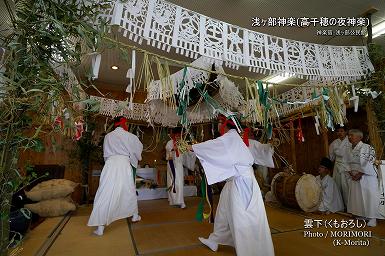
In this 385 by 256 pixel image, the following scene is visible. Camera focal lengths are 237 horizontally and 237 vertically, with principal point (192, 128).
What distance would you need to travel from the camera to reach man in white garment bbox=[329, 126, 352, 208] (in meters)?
4.41

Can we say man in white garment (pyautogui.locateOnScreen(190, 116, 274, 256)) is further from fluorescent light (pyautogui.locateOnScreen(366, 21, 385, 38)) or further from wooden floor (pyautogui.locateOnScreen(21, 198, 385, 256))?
fluorescent light (pyautogui.locateOnScreen(366, 21, 385, 38))

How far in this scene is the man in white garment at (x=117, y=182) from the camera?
3.19m

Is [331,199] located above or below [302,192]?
below

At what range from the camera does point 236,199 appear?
7.94ft

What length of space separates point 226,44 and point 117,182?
249 centimetres

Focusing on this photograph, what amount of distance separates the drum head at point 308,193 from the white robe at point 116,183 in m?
2.79

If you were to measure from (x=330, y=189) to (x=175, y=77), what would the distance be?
138 inches

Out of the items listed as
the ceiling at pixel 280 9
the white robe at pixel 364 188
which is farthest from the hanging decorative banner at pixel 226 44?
the white robe at pixel 364 188

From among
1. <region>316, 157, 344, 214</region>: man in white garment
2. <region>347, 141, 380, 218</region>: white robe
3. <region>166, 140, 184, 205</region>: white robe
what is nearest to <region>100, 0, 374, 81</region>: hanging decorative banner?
<region>347, 141, 380, 218</region>: white robe

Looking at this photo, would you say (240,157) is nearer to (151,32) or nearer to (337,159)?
(151,32)

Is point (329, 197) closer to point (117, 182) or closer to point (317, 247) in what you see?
point (317, 247)

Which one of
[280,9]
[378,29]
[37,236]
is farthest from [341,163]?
[37,236]

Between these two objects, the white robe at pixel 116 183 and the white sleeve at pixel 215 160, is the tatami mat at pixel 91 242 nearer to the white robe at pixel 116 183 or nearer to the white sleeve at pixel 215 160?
the white robe at pixel 116 183

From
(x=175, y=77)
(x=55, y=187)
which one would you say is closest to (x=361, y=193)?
(x=175, y=77)
